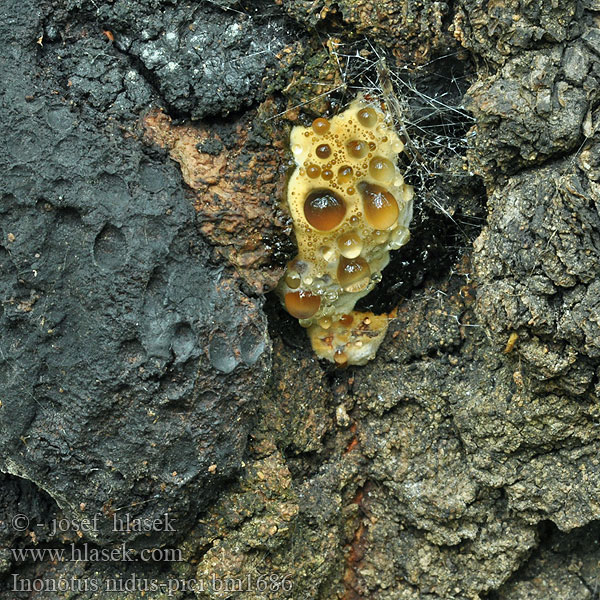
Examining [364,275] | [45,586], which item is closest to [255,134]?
[364,275]

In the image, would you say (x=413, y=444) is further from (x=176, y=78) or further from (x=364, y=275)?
(x=176, y=78)

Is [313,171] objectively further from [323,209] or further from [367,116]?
[367,116]

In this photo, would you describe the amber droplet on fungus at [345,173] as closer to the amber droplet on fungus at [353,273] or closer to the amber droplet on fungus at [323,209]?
the amber droplet on fungus at [323,209]

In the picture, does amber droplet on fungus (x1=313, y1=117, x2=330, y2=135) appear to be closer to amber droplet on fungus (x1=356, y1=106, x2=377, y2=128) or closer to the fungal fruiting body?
the fungal fruiting body

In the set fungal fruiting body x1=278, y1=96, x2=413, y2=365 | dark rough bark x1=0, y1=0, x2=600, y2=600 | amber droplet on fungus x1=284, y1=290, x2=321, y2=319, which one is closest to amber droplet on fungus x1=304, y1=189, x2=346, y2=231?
fungal fruiting body x1=278, y1=96, x2=413, y2=365

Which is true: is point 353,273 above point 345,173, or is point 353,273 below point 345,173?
below

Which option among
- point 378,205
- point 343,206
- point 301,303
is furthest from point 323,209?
point 301,303
